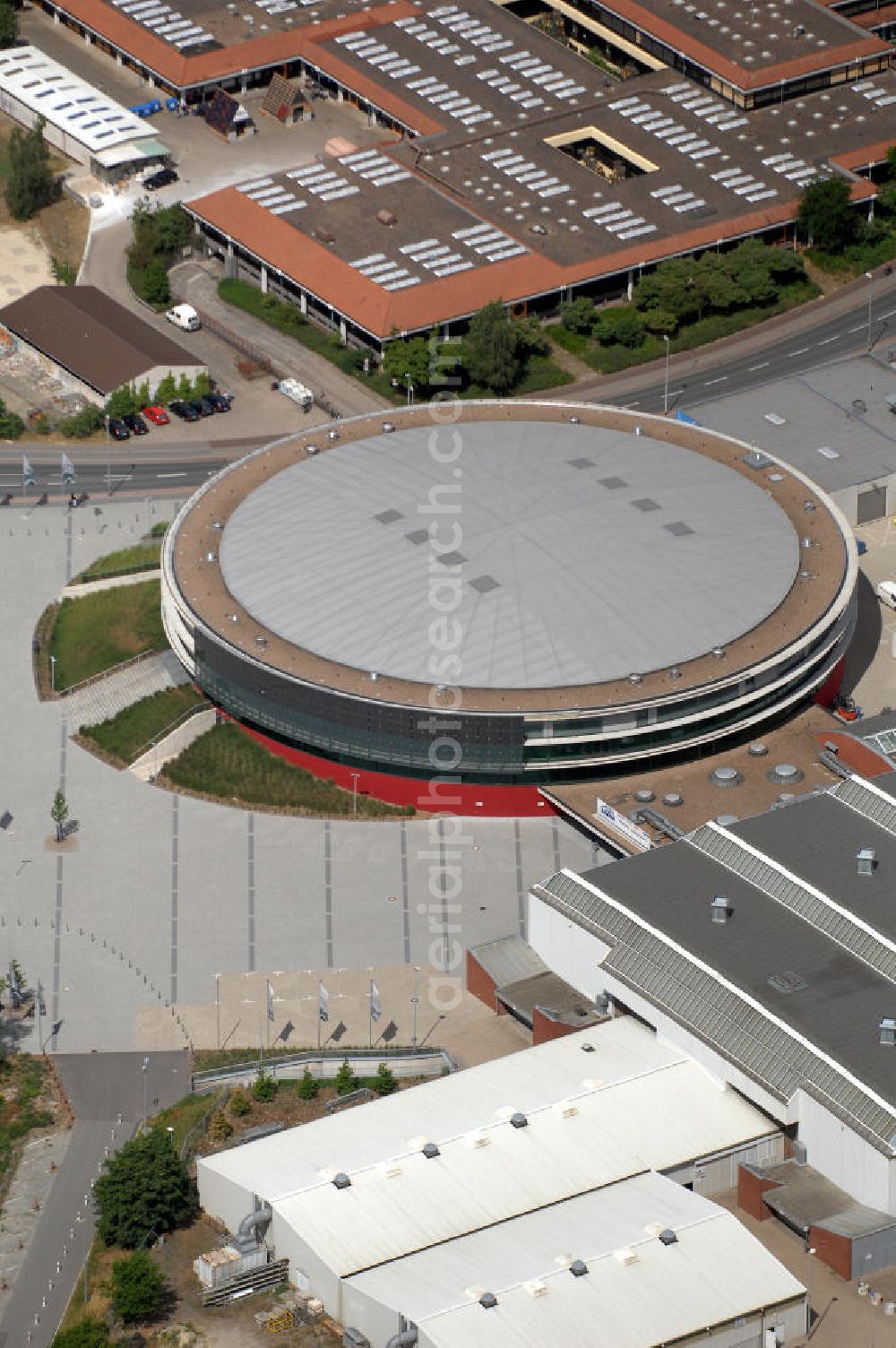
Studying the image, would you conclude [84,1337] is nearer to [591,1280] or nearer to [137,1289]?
[137,1289]

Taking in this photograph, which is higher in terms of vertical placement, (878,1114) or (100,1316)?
(878,1114)

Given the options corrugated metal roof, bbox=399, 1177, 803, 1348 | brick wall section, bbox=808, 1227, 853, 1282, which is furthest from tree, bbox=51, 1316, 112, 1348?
brick wall section, bbox=808, 1227, 853, 1282

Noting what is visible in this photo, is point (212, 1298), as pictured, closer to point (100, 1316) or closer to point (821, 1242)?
point (100, 1316)

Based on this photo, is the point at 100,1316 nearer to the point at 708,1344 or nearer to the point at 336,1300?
the point at 336,1300

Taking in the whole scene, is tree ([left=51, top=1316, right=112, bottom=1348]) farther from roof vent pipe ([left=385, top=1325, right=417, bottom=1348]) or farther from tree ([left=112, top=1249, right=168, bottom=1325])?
roof vent pipe ([left=385, top=1325, right=417, bottom=1348])

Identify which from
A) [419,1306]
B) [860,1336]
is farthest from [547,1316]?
[860,1336]

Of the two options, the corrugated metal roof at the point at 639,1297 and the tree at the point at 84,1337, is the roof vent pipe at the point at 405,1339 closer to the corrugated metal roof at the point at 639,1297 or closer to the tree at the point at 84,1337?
the corrugated metal roof at the point at 639,1297

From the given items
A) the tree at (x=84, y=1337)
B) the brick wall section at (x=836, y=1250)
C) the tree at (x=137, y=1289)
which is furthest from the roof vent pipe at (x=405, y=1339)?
the brick wall section at (x=836, y=1250)

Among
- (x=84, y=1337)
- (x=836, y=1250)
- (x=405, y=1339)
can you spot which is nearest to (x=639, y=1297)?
(x=405, y=1339)
